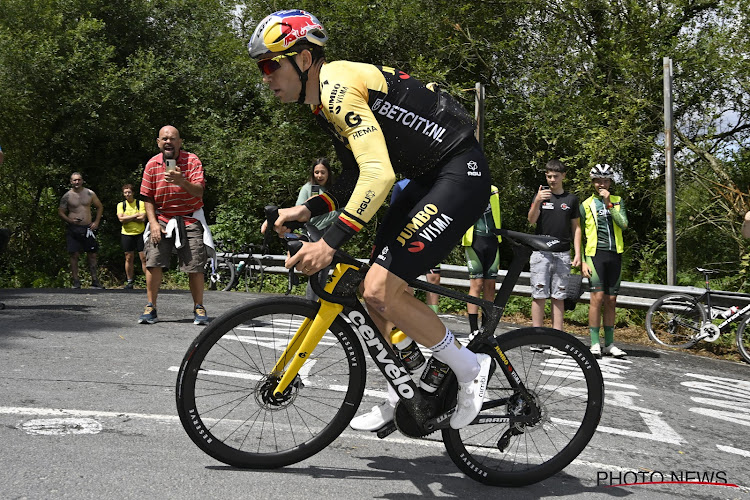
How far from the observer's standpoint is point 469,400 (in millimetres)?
3479

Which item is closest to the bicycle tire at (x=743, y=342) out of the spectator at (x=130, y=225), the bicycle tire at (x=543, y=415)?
the bicycle tire at (x=543, y=415)

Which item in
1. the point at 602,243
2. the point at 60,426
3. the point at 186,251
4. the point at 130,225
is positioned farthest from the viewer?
the point at 130,225

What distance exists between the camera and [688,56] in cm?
1395

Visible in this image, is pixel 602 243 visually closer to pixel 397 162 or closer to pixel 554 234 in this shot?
pixel 554 234

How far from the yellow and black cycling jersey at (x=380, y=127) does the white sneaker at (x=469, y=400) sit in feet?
3.11

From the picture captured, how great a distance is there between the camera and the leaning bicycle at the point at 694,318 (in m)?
9.43

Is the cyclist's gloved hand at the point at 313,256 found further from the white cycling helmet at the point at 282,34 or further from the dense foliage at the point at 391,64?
the dense foliage at the point at 391,64

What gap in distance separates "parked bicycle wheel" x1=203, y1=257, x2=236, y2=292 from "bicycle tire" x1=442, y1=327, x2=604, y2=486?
43.9 ft

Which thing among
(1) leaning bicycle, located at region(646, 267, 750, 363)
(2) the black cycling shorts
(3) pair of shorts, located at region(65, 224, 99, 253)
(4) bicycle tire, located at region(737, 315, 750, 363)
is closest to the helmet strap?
(2) the black cycling shorts

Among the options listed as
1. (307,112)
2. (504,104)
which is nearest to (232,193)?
(307,112)

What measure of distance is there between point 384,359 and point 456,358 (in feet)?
1.12

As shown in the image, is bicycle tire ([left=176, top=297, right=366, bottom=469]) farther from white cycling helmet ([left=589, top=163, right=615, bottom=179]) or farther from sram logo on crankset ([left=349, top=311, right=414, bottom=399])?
white cycling helmet ([left=589, top=163, right=615, bottom=179])

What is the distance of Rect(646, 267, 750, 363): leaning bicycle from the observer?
9.43 m

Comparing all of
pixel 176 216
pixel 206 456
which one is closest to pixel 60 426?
pixel 206 456
